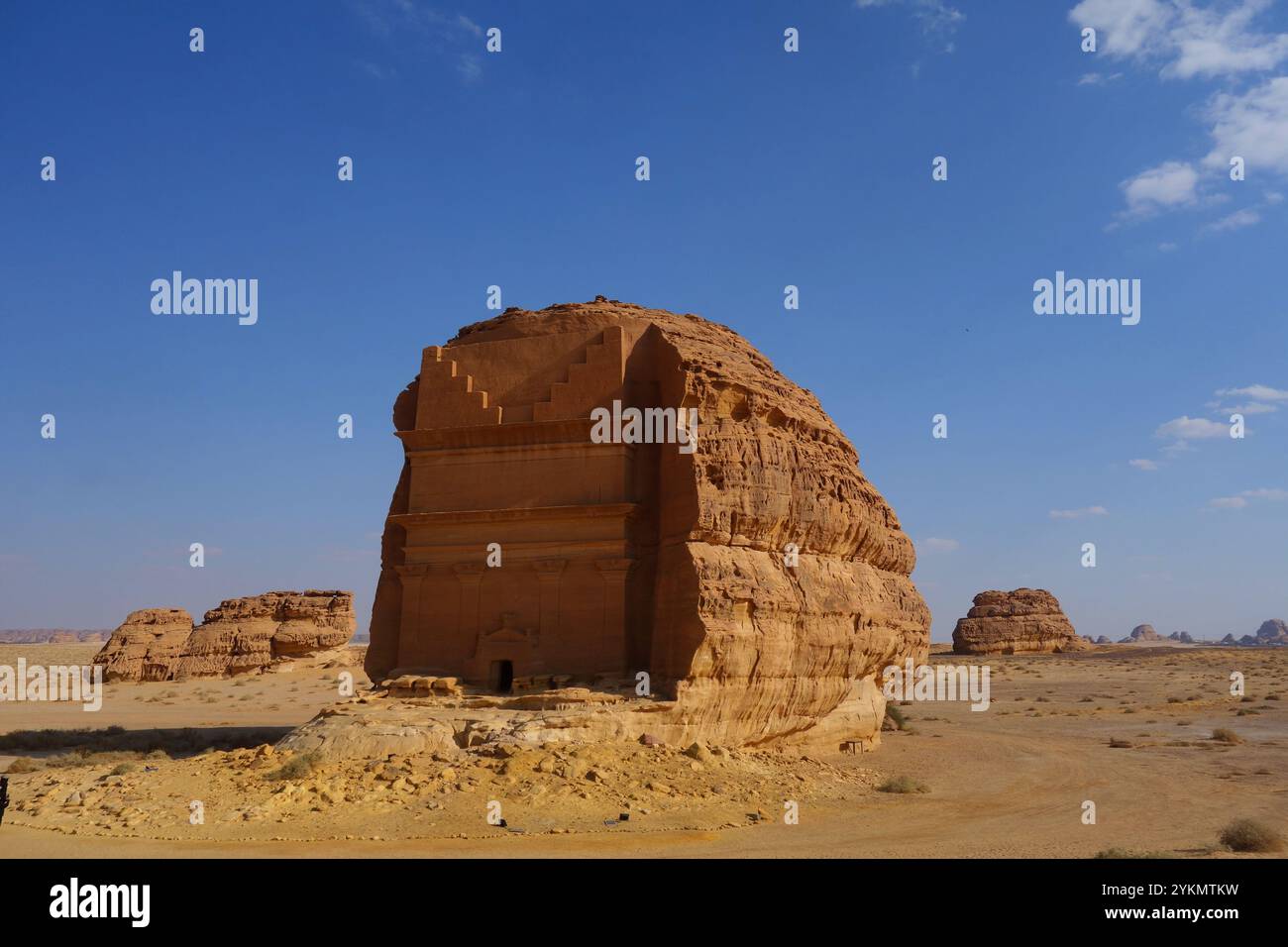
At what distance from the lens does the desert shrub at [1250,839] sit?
1209cm

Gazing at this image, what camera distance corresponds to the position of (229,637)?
46719 millimetres

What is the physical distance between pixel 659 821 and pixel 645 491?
7.04 meters

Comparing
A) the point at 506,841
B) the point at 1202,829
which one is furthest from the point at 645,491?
the point at 1202,829

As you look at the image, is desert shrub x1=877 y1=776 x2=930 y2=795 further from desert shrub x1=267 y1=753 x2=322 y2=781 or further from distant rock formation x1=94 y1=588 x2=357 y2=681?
distant rock formation x1=94 y1=588 x2=357 y2=681

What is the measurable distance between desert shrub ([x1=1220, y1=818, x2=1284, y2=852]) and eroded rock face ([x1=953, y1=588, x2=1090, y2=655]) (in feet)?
230

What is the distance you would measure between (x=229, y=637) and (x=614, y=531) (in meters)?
36.6

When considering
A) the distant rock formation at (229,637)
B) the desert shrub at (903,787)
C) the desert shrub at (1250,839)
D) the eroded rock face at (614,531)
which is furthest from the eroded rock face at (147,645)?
the desert shrub at (1250,839)

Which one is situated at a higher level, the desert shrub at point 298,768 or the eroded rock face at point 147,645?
the desert shrub at point 298,768

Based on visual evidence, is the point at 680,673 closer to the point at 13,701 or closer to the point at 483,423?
the point at 483,423

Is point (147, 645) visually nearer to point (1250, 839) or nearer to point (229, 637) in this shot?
point (229, 637)

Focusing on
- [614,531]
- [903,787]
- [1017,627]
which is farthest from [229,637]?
[1017,627]

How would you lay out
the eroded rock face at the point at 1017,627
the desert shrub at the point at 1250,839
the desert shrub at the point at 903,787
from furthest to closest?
the eroded rock face at the point at 1017,627 → the desert shrub at the point at 903,787 → the desert shrub at the point at 1250,839

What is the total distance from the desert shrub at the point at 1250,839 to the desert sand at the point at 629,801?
0.43 metres

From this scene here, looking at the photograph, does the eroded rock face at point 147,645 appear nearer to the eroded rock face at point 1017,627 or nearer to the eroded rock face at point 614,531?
the eroded rock face at point 614,531
